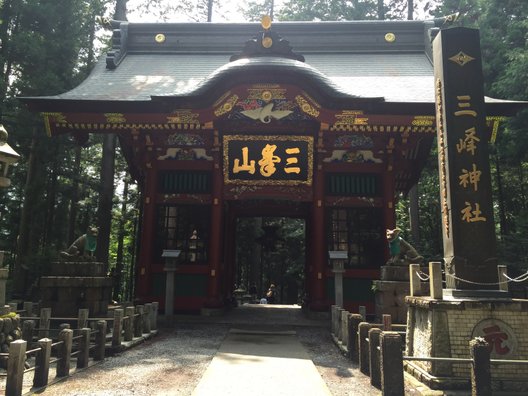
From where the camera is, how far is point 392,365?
4391mm

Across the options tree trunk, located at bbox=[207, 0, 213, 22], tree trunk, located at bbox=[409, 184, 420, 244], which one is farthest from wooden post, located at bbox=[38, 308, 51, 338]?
tree trunk, located at bbox=[207, 0, 213, 22]

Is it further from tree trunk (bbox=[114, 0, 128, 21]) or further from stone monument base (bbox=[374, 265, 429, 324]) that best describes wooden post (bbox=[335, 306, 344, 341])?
tree trunk (bbox=[114, 0, 128, 21])

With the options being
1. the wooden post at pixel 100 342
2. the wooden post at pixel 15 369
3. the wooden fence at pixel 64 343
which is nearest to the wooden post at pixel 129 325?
the wooden fence at pixel 64 343

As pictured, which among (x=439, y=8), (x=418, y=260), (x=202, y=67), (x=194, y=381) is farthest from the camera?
(x=439, y=8)

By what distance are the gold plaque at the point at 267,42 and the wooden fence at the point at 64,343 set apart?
790 cm

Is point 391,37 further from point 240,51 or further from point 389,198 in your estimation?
point 389,198

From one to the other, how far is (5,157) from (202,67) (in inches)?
407

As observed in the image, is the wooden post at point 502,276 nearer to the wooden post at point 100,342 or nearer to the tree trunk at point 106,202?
the wooden post at point 100,342

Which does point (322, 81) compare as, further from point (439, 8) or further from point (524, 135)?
point (439, 8)

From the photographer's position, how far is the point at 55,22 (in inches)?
702

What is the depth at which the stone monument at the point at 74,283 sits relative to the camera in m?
9.71

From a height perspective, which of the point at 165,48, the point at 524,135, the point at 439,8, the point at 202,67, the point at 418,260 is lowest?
the point at 418,260

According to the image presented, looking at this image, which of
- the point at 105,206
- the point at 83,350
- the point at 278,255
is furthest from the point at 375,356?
the point at 278,255

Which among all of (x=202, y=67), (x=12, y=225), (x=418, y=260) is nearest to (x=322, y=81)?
(x=418, y=260)
